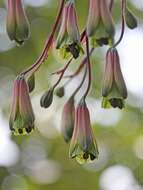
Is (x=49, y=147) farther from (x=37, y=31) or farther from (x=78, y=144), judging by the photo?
(x=78, y=144)

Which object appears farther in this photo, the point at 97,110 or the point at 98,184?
the point at 97,110

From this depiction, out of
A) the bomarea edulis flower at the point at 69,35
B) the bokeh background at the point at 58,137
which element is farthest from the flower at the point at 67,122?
the bokeh background at the point at 58,137

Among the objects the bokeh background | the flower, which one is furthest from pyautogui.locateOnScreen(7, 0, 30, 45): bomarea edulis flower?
the bokeh background

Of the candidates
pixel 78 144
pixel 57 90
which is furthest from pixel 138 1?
pixel 78 144

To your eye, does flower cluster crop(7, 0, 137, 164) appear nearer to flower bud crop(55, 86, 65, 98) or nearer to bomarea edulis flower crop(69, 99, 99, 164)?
bomarea edulis flower crop(69, 99, 99, 164)

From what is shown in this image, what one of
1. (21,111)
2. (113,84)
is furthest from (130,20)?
(21,111)

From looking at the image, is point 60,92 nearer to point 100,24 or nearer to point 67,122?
point 67,122
